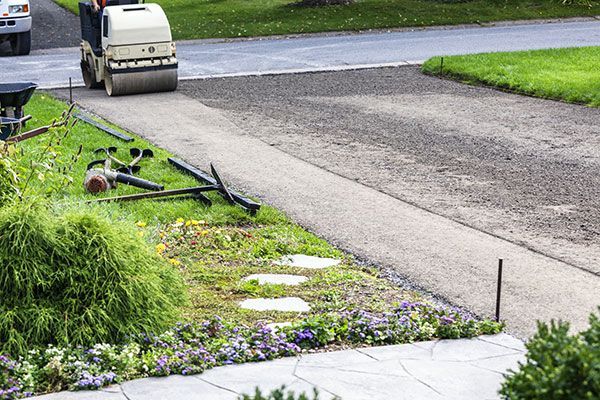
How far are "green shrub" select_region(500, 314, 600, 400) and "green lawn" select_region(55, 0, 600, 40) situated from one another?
2431 cm

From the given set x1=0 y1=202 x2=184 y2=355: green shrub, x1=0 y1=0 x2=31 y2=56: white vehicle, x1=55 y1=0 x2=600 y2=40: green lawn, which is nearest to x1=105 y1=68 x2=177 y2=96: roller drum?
x1=0 y1=0 x2=31 y2=56: white vehicle

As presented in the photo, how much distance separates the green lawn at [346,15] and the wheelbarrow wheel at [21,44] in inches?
171

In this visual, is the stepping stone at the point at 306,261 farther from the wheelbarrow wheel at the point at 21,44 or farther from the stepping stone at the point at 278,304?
the wheelbarrow wheel at the point at 21,44

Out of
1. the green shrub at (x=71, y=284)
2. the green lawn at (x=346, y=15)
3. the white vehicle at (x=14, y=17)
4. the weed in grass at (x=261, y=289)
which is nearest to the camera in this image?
the green shrub at (x=71, y=284)

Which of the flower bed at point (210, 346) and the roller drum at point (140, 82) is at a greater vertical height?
the flower bed at point (210, 346)

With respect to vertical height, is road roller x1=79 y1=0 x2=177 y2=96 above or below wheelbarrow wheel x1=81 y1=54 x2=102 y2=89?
above

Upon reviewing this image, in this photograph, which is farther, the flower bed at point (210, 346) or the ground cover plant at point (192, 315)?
the ground cover plant at point (192, 315)

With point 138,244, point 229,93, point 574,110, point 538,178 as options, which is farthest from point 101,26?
point 138,244

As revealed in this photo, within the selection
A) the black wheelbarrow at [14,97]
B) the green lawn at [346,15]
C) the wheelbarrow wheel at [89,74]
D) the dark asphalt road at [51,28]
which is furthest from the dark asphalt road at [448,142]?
the dark asphalt road at [51,28]

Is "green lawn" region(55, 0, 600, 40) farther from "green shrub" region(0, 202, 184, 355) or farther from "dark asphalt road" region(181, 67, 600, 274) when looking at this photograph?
"green shrub" region(0, 202, 184, 355)

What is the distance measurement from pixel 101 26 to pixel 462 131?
691 cm

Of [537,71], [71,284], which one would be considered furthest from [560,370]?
[537,71]

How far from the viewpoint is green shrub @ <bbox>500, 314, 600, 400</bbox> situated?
390 centimetres

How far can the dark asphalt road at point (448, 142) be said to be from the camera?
10.3m
